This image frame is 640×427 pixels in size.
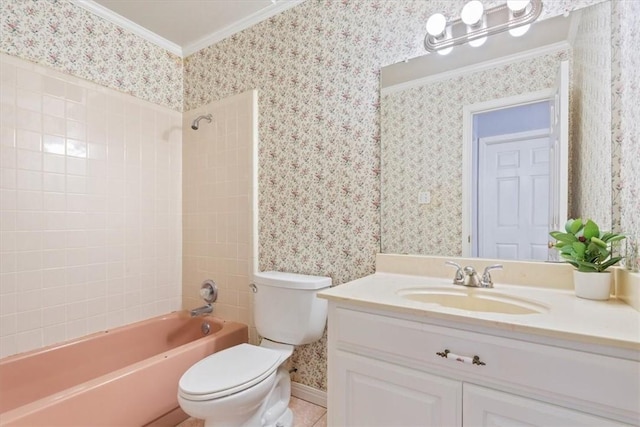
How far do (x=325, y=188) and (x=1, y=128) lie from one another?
1629 mm

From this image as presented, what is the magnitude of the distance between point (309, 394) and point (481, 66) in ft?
6.20

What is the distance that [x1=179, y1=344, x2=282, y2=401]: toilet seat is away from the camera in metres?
1.23

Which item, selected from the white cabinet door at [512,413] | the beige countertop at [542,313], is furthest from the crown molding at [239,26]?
the white cabinet door at [512,413]

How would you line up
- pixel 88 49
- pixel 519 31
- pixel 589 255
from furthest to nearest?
pixel 88 49, pixel 519 31, pixel 589 255

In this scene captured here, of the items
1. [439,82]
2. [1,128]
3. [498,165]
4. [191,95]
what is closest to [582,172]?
[498,165]

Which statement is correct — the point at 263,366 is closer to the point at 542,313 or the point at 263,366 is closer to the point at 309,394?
the point at 309,394

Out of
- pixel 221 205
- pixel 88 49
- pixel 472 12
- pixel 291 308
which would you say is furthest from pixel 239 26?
pixel 291 308

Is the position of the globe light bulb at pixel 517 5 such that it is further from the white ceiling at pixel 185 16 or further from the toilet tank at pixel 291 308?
the toilet tank at pixel 291 308

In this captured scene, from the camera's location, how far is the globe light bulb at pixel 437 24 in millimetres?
1396

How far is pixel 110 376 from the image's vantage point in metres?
1.36

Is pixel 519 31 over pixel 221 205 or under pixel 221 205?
over

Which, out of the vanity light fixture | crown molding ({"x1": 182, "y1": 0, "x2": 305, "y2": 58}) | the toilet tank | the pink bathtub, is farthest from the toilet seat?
crown molding ({"x1": 182, "y1": 0, "x2": 305, "y2": 58})

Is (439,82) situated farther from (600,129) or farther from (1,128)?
(1,128)

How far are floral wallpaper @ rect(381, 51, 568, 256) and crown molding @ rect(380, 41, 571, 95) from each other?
0.02m
